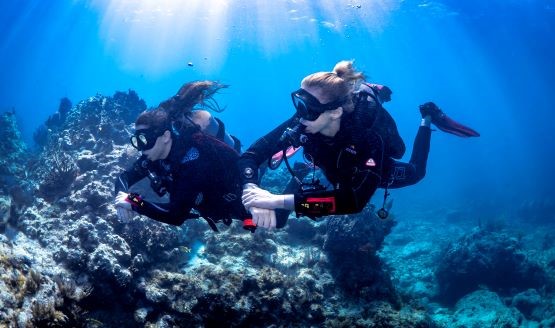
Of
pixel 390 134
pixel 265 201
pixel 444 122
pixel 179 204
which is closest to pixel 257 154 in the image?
pixel 179 204

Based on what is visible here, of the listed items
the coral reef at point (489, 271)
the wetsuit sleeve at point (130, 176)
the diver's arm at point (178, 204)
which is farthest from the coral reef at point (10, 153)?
the coral reef at point (489, 271)

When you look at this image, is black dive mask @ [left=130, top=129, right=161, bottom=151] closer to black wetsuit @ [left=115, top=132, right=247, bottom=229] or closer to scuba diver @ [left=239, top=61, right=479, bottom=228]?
black wetsuit @ [left=115, top=132, right=247, bottom=229]

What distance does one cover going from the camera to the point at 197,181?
4.52 meters

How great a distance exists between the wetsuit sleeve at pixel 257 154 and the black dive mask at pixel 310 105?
47 centimetres

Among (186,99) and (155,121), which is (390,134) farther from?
(155,121)

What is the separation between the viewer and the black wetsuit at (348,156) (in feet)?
11.6

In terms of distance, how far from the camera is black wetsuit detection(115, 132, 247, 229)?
14.6 ft

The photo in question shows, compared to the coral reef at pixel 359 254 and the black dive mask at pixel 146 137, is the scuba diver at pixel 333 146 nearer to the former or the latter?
the black dive mask at pixel 146 137

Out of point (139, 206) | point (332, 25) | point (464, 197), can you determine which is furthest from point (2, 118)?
point (464, 197)

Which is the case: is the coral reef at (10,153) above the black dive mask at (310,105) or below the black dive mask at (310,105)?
above

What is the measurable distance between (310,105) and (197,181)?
1.77 metres

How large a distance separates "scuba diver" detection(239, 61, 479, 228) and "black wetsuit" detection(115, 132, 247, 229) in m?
0.53

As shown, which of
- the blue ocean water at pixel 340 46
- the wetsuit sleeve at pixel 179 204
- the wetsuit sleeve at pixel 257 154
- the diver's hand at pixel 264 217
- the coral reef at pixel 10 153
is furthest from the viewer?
the blue ocean water at pixel 340 46

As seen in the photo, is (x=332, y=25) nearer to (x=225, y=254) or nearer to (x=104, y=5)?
(x=104, y=5)
